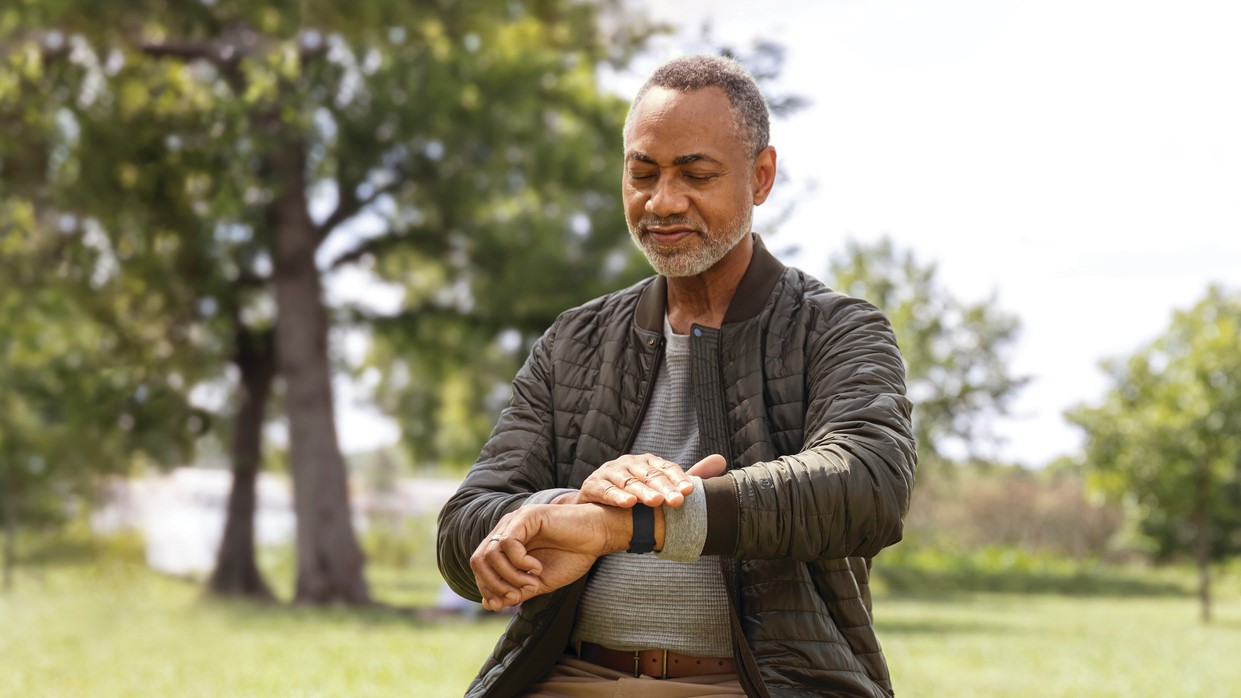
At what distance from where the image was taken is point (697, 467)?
6.81 feet

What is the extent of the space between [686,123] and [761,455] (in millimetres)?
643

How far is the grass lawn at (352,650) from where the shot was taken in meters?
10.4

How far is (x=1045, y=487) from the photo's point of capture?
4259 centimetres

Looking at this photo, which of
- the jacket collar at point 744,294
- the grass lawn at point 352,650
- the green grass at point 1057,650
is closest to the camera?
the jacket collar at point 744,294

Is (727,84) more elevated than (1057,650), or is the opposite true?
(727,84)

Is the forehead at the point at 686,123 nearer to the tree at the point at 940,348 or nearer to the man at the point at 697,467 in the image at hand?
the man at the point at 697,467

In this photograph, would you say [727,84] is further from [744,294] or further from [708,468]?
[708,468]

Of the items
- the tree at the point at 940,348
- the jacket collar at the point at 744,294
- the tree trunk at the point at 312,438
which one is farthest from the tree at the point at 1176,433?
the jacket collar at the point at 744,294

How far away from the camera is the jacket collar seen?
8.12ft

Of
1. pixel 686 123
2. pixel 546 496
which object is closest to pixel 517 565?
pixel 546 496

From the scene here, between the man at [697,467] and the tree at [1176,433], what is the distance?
888 inches

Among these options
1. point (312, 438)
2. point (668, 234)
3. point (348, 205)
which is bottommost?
point (668, 234)

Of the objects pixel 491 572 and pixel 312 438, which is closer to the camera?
pixel 491 572

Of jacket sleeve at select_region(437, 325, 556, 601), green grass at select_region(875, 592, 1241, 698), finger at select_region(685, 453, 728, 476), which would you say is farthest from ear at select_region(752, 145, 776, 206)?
green grass at select_region(875, 592, 1241, 698)
